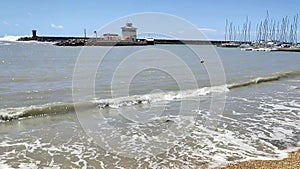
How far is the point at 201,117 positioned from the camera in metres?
13.3

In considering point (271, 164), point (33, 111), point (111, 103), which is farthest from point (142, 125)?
point (271, 164)

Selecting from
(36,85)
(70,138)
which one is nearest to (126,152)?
(70,138)

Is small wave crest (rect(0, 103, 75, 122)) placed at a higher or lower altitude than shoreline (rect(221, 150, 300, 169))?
higher

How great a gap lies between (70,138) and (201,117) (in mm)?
5699

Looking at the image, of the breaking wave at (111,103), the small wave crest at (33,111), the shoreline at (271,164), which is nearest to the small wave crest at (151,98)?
the breaking wave at (111,103)

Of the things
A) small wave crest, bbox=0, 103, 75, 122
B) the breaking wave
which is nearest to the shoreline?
the breaking wave

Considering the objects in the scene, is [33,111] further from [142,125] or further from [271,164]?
[271,164]

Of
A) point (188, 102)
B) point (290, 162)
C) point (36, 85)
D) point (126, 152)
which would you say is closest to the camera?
point (290, 162)

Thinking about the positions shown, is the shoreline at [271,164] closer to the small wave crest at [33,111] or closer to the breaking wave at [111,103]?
the breaking wave at [111,103]

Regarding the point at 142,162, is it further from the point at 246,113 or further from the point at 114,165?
the point at 246,113

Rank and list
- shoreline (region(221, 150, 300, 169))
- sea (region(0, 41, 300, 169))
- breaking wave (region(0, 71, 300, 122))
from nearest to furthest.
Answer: shoreline (region(221, 150, 300, 169)) → sea (region(0, 41, 300, 169)) → breaking wave (region(0, 71, 300, 122))

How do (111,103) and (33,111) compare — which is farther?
(111,103)

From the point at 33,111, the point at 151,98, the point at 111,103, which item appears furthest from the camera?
the point at 151,98

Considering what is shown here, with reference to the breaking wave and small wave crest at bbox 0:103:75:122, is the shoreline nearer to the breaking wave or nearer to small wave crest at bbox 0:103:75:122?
the breaking wave
